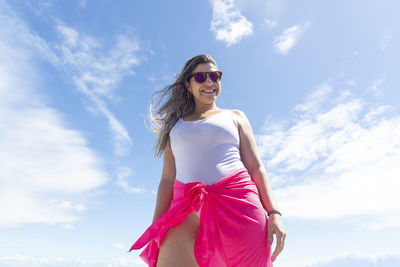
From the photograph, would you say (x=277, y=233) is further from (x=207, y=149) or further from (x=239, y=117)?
(x=239, y=117)

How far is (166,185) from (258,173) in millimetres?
1191

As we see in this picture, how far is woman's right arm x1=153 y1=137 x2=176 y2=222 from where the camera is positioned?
140 inches

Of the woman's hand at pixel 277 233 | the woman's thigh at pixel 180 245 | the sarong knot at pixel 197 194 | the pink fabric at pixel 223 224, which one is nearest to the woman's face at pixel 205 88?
the pink fabric at pixel 223 224

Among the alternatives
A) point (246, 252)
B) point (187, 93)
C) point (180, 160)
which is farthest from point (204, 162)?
point (187, 93)

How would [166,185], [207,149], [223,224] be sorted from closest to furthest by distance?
[223,224]
[207,149]
[166,185]

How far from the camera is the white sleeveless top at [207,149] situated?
315 centimetres

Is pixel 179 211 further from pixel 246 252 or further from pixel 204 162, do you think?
pixel 246 252

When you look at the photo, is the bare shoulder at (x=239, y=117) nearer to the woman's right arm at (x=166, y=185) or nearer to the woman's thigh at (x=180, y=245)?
the woman's right arm at (x=166, y=185)

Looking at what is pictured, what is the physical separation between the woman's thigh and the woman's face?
63.2 inches

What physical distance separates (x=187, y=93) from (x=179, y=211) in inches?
77.0

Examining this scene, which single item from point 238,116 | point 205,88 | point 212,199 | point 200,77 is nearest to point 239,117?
point 238,116

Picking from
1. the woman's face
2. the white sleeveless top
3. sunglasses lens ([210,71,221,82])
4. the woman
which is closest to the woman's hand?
the woman

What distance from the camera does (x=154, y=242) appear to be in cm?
310

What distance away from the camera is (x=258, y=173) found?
333 cm
